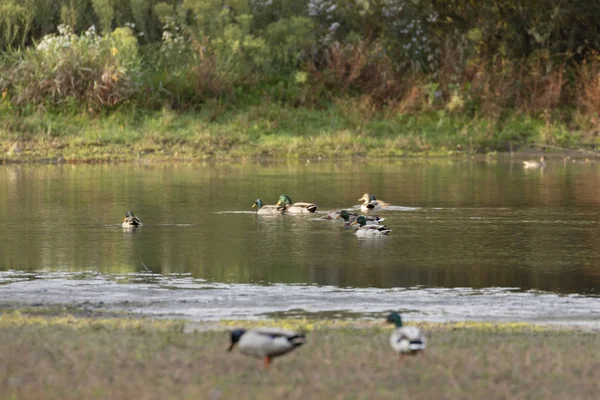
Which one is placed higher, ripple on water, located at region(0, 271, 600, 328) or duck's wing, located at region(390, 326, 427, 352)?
duck's wing, located at region(390, 326, 427, 352)

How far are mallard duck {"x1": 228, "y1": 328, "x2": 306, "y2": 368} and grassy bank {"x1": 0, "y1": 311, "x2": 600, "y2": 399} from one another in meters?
0.17

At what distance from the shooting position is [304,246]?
1828 cm

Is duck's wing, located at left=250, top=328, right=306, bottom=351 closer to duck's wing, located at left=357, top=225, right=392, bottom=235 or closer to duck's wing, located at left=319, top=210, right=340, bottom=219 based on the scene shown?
duck's wing, located at left=357, top=225, right=392, bottom=235

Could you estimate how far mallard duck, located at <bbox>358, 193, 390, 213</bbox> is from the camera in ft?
72.1

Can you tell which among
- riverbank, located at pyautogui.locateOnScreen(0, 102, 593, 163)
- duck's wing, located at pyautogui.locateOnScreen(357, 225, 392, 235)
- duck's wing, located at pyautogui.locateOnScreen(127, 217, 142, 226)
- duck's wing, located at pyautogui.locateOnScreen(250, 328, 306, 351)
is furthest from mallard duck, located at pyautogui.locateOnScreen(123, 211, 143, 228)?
riverbank, located at pyautogui.locateOnScreen(0, 102, 593, 163)

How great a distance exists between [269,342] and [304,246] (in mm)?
9603

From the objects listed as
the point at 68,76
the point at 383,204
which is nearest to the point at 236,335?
the point at 383,204

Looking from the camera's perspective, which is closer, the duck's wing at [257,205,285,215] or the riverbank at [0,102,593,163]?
the duck's wing at [257,205,285,215]

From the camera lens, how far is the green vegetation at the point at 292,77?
123 feet

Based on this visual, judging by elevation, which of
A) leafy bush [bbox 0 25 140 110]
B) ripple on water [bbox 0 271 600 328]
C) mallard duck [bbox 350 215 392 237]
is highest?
leafy bush [bbox 0 25 140 110]

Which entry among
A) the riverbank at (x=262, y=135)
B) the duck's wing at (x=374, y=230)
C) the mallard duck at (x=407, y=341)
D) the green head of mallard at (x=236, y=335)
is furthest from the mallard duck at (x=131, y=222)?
the riverbank at (x=262, y=135)

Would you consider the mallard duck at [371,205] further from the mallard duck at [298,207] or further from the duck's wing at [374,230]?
the duck's wing at [374,230]

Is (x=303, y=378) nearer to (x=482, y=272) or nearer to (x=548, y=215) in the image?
(x=482, y=272)

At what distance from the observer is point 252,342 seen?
8.77 metres
